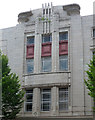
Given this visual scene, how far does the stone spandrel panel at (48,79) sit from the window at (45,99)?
903 millimetres

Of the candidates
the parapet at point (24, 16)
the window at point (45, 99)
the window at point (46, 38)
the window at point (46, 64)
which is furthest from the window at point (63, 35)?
the window at point (45, 99)

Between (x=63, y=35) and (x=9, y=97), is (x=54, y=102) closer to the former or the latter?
(x=9, y=97)

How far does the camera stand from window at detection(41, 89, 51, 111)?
23.8 metres

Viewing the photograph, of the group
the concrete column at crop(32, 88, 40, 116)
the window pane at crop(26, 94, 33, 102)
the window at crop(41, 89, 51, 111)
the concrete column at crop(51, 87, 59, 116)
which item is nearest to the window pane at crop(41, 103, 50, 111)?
the window at crop(41, 89, 51, 111)

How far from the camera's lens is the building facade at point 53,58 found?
23.2m

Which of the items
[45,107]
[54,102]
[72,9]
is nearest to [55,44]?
[72,9]

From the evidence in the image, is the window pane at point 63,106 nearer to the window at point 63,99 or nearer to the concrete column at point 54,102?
the window at point 63,99

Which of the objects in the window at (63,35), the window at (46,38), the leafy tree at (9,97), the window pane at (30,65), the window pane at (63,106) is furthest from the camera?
the window at (46,38)

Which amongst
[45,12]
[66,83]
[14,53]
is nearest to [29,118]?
[66,83]

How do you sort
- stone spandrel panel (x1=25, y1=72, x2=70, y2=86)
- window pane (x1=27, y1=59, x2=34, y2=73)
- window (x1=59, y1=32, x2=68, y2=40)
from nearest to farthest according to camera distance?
stone spandrel panel (x1=25, y1=72, x2=70, y2=86)
window (x1=59, y1=32, x2=68, y2=40)
window pane (x1=27, y1=59, x2=34, y2=73)

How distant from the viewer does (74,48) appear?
2434 centimetres

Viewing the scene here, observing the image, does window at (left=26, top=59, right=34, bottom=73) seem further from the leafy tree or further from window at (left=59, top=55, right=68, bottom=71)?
the leafy tree

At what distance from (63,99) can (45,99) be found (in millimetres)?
1820

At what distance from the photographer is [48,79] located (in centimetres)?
2386
